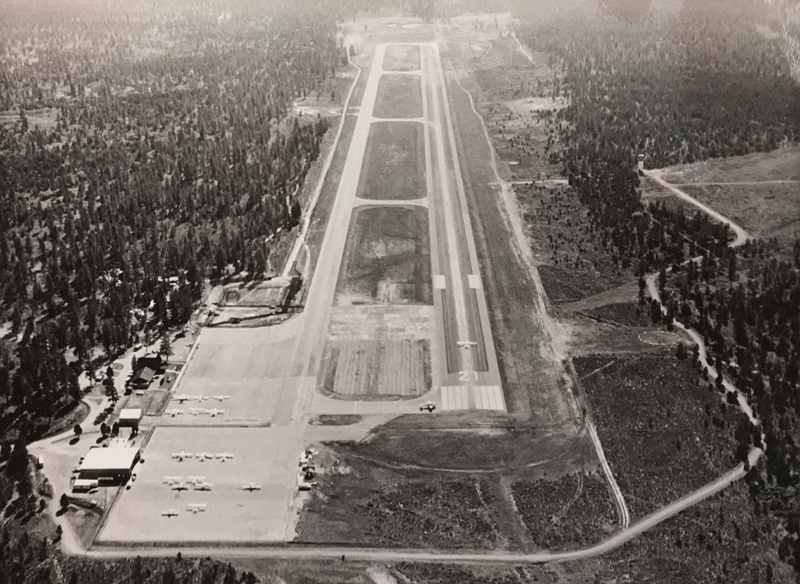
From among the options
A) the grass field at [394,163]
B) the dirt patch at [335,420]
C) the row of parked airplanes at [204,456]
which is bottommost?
the row of parked airplanes at [204,456]

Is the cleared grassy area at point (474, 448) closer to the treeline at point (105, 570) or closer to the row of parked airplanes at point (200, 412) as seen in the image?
the row of parked airplanes at point (200, 412)

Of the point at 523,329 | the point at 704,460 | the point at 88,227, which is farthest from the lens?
the point at 88,227

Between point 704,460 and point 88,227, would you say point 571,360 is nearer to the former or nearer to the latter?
point 704,460

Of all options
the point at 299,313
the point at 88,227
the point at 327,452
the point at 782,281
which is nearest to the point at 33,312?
the point at 88,227

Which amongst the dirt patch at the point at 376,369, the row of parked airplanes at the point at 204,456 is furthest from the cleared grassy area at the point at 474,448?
the row of parked airplanes at the point at 204,456

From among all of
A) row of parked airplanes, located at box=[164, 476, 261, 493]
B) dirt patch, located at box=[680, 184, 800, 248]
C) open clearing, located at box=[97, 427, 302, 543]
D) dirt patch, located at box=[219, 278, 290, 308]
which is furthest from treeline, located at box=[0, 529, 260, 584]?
dirt patch, located at box=[680, 184, 800, 248]

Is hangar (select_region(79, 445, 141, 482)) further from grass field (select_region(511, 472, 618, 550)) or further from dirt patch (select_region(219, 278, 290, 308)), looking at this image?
grass field (select_region(511, 472, 618, 550))
